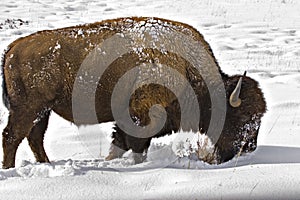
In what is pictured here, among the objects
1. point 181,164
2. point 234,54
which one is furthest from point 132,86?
point 234,54

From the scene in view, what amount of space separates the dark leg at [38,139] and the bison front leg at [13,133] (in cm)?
30

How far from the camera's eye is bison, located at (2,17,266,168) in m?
4.87

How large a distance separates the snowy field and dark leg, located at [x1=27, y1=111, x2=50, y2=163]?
18cm

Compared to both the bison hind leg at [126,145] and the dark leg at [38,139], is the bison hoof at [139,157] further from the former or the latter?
the dark leg at [38,139]

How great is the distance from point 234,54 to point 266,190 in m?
7.49

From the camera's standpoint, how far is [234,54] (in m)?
10.7

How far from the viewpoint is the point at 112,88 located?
5.04 meters

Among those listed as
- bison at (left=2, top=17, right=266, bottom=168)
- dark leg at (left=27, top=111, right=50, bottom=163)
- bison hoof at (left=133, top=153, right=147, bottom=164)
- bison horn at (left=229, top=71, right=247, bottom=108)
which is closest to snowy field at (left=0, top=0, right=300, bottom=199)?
bison hoof at (left=133, top=153, right=147, bottom=164)

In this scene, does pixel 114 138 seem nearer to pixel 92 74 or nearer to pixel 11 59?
pixel 92 74

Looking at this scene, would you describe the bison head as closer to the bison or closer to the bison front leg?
the bison

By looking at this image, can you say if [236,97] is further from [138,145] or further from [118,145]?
[118,145]

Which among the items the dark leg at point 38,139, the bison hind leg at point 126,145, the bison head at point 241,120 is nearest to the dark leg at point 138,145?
the bison hind leg at point 126,145

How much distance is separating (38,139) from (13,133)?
15.8 inches

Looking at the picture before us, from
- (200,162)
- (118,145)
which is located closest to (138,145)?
(118,145)
